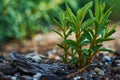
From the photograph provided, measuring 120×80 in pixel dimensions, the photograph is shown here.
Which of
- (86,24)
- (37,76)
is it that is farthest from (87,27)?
(37,76)

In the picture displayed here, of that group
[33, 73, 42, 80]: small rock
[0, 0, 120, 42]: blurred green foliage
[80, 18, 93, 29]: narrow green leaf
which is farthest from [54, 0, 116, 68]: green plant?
[0, 0, 120, 42]: blurred green foliage

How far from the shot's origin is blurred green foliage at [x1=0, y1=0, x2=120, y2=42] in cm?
448

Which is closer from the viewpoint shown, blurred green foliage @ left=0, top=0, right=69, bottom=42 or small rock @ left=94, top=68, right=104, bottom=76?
small rock @ left=94, top=68, right=104, bottom=76

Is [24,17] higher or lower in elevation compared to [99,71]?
higher

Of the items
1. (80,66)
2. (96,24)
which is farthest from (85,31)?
(80,66)

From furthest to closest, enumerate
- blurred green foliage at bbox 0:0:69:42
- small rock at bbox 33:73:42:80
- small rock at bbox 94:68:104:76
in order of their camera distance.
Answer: blurred green foliage at bbox 0:0:69:42, small rock at bbox 94:68:104:76, small rock at bbox 33:73:42:80

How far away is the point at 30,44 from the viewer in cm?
472

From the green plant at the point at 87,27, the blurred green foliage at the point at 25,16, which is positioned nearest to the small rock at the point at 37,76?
the green plant at the point at 87,27

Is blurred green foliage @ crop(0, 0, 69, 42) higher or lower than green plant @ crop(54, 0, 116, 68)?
higher

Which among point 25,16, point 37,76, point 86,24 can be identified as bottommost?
point 37,76

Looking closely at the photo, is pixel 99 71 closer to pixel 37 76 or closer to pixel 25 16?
pixel 37 76

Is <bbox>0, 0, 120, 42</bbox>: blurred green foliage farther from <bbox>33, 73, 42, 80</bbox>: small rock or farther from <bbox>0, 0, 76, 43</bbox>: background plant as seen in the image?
<bbox>33, 73, 42, 80</bbox>: small rock

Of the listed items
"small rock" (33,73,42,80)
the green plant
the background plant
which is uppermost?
the background plant

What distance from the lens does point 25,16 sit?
4535 mm
